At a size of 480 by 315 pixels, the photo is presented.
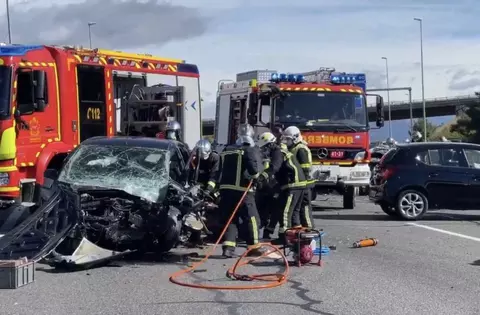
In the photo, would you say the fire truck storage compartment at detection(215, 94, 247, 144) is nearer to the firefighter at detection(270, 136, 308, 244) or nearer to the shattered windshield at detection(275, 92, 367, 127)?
the shattered windshield at detection(275, 92, 367, 127)

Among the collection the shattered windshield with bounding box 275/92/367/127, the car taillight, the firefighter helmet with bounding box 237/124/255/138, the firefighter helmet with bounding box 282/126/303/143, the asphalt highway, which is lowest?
the asphalt highway

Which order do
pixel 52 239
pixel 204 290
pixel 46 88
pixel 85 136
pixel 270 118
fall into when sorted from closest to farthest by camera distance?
pixel 204 290
pixel 52 239
pixel 46 88
pixel 85 136
pixel 270 118

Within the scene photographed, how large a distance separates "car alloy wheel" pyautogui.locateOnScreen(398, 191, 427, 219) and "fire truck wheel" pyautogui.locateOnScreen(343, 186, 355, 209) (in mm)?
2128

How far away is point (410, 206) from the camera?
15.7 metres

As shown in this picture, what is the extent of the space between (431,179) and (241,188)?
20.4 ft

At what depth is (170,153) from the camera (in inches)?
437

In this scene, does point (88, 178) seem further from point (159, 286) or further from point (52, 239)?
point (159, 286)

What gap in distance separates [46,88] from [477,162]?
8.67 metres

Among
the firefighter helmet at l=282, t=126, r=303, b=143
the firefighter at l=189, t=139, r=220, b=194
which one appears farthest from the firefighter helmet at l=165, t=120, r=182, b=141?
the firefighter helmet at l=282, t=126, r=303, b=143

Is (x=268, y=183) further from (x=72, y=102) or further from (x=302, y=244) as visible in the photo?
(x=72, y=102)

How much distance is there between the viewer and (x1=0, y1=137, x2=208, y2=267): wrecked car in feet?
31.2

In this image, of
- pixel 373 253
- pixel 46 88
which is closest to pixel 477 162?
pixel 373 253

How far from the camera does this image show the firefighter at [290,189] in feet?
37.7

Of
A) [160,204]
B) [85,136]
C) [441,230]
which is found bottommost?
[441,230]
